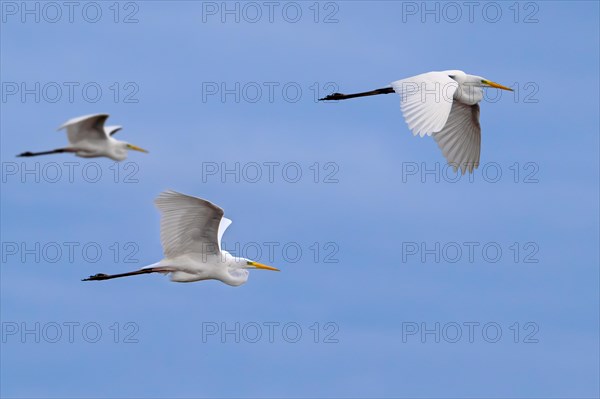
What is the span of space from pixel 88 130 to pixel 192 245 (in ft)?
10.3

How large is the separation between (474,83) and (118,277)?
522 centimetres

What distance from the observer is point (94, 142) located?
1445 cm

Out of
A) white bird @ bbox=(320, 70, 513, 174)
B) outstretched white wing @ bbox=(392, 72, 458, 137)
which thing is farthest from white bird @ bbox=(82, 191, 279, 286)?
white bird @ bbox=(320, 70, 513, 174)

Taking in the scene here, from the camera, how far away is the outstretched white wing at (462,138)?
19.3 metres

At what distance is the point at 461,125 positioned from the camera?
1936 cm

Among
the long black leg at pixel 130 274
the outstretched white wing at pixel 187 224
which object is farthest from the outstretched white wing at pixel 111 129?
the long black leg at pixel 130 274

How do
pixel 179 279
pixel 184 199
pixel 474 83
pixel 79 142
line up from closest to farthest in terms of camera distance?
pixel 79 142 < pixel 184 199 < pixel 179 279 < pixel 474 83

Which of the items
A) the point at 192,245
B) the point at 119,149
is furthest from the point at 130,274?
the point at 119,149

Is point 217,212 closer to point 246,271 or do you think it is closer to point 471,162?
point 246,271

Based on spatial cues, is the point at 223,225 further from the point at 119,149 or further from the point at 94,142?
the point at 94,142

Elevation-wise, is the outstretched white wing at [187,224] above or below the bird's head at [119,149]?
below

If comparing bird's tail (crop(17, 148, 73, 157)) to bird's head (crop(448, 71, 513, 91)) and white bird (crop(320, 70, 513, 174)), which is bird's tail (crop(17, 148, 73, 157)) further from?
bird's head (crop(448, 71, 513, 91))

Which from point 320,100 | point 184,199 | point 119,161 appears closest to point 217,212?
point 184,199

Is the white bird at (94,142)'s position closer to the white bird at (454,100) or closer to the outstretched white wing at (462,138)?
the white bird at (454,100)
